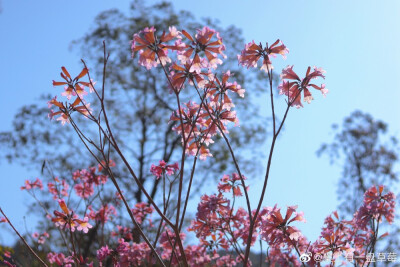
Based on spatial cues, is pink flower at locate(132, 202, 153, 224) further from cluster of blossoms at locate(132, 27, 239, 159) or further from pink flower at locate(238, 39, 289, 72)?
pink flower at locate(238, 39, 289, 72)

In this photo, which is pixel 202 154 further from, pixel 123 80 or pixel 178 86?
pixel 123 80

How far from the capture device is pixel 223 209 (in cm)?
→ 328

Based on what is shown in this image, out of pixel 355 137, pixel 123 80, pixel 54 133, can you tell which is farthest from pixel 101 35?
pixel 355 137

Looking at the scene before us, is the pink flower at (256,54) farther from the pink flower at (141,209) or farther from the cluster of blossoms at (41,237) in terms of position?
the cluster of blossoms at (41,237)

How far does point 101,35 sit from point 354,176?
8.77m

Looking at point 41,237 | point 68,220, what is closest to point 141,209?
point 68,220

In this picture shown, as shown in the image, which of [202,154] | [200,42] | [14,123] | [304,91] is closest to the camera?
[200,42]

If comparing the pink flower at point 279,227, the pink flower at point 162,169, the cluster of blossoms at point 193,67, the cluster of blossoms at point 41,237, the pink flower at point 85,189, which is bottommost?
the pink flower at point 279,227

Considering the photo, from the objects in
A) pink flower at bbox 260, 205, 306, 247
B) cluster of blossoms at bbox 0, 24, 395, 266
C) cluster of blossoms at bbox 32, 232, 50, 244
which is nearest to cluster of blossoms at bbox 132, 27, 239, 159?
cluster of blossoms at bbox 0, 24, 395, 266

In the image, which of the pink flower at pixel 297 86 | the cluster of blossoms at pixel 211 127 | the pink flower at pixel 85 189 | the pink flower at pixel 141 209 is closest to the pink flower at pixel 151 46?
the cluster of blossoms at pixel 211 127

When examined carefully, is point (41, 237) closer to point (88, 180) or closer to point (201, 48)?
point (88, 180)

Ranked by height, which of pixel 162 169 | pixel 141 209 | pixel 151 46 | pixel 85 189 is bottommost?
pixel 162 169

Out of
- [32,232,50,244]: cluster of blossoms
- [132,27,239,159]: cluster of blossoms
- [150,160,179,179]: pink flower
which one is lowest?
[150,160,179,179]: pink flower

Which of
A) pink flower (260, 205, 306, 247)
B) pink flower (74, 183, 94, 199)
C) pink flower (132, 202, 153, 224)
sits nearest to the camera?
pink flower (260, 205, 306, 247)
